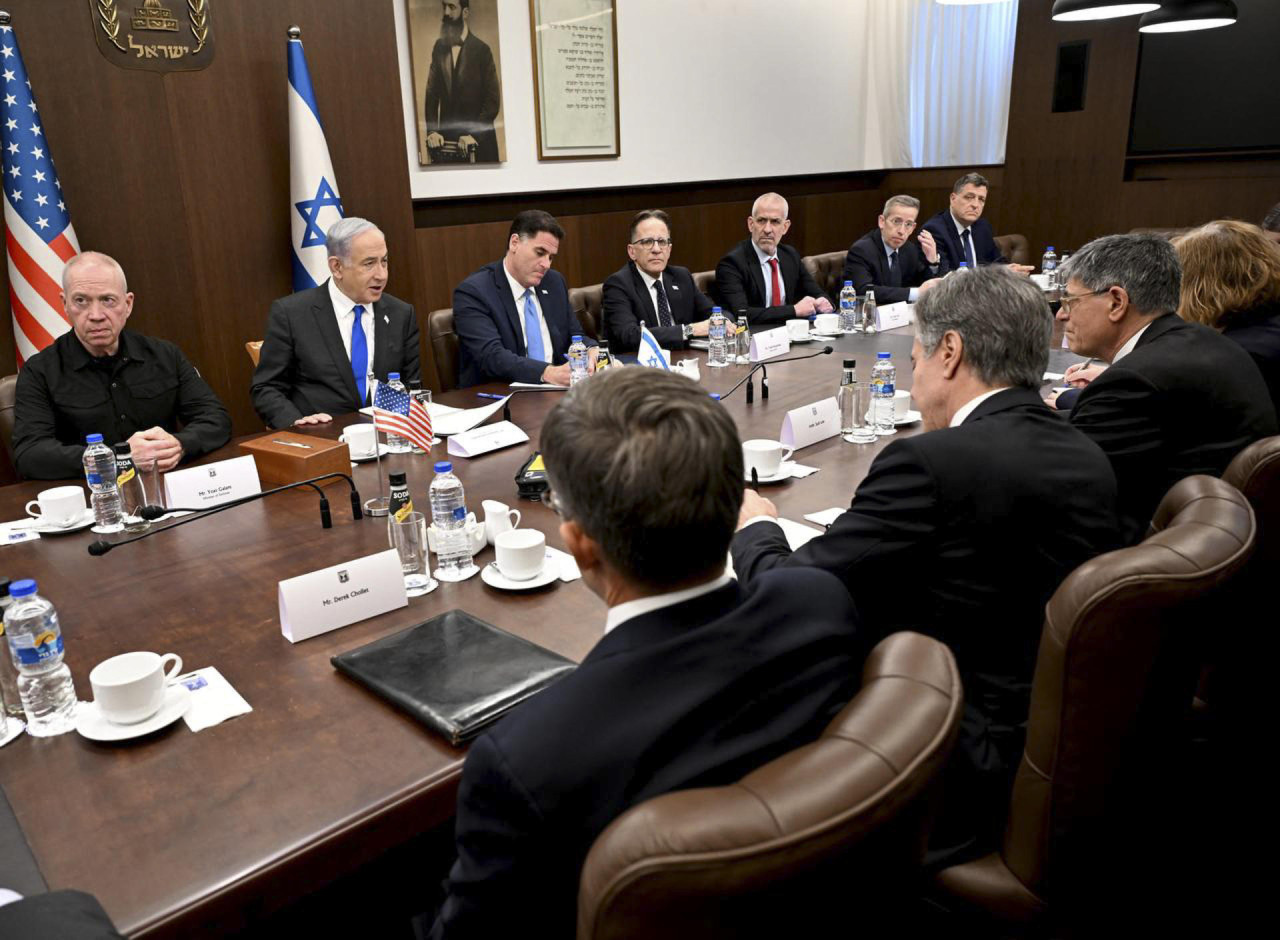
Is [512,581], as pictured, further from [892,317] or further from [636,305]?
[892,317]

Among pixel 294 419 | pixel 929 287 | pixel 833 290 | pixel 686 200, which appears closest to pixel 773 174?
pixel 686 200

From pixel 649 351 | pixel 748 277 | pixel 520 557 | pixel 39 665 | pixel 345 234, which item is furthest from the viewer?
pixel 748 277

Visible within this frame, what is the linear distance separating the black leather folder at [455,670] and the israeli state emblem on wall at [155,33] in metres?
3.61

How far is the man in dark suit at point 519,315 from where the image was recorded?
3.59m

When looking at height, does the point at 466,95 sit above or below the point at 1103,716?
above

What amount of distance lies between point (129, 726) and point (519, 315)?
9.50ft

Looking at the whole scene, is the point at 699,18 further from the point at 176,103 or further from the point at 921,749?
the point at 921,749

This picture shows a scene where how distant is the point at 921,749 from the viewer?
2.42 ft

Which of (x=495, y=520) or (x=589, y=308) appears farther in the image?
(x=589, y=308)

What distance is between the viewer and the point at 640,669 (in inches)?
33.0

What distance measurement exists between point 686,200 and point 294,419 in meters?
4.54

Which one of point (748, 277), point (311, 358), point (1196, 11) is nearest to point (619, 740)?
point (311, 358)

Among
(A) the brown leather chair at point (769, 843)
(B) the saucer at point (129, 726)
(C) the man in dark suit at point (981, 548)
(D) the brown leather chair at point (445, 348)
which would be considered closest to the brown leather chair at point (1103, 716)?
(C) the man in dark suit at point (981, 548)

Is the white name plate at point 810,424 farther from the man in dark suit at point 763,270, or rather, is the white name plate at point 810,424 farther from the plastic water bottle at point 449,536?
the man in dark suit at point 763,270
